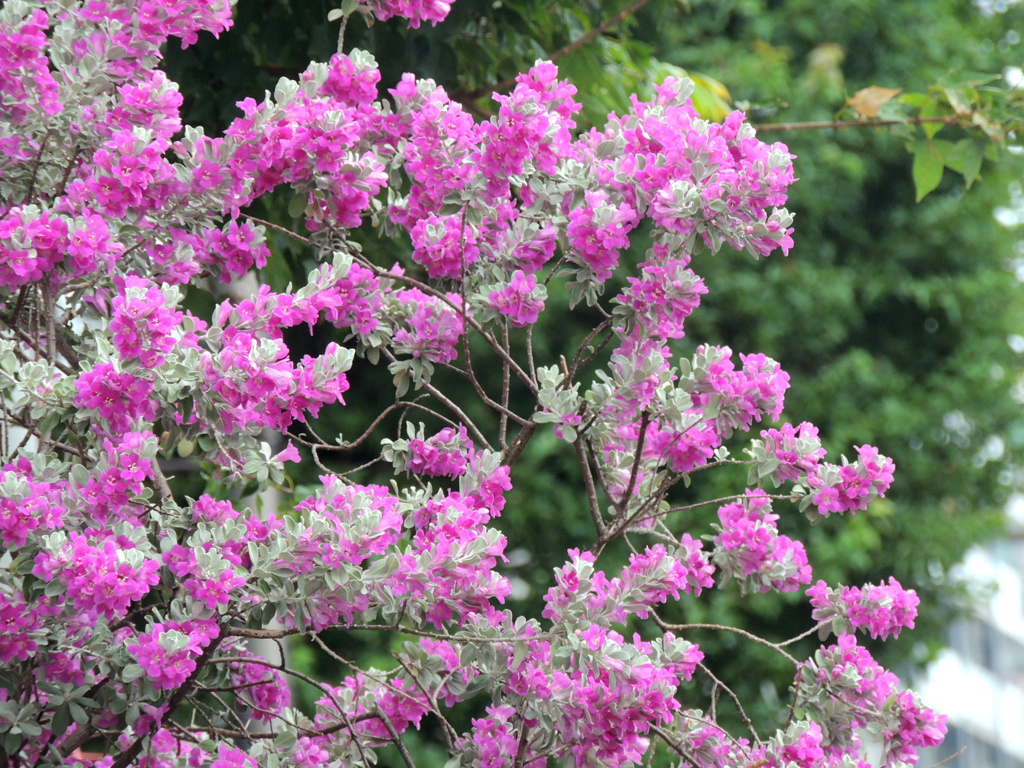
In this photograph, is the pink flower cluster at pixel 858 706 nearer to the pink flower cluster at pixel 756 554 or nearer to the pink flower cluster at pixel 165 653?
the pink flower cluster at pixel 756 554

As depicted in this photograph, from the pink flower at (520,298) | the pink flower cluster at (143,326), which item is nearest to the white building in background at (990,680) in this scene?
the pink flower at (520,298)

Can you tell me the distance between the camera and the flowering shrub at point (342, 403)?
5.61 feet

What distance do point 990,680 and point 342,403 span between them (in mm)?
15610

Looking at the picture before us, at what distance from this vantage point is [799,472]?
214cm

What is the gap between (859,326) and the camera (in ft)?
23.8

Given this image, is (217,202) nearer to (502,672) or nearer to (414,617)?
(414,617)

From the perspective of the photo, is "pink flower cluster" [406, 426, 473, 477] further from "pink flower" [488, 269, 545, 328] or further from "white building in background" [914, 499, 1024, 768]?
"white building in background" [914, 499, 1024, 768]

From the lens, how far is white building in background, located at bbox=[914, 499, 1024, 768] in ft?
44.4

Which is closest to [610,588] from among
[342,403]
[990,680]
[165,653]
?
[342,403]

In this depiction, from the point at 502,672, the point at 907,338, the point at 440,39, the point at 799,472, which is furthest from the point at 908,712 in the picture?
the point at 907,338

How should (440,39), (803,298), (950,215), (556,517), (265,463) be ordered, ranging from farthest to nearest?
(950,215)
(803,298)
(556,517)
(440,39)
(265,463)

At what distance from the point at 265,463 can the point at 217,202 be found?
1.55 feet

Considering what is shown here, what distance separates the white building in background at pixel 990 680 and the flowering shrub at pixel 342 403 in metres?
11.3

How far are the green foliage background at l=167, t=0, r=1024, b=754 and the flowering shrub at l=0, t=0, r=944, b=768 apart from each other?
3.40m
